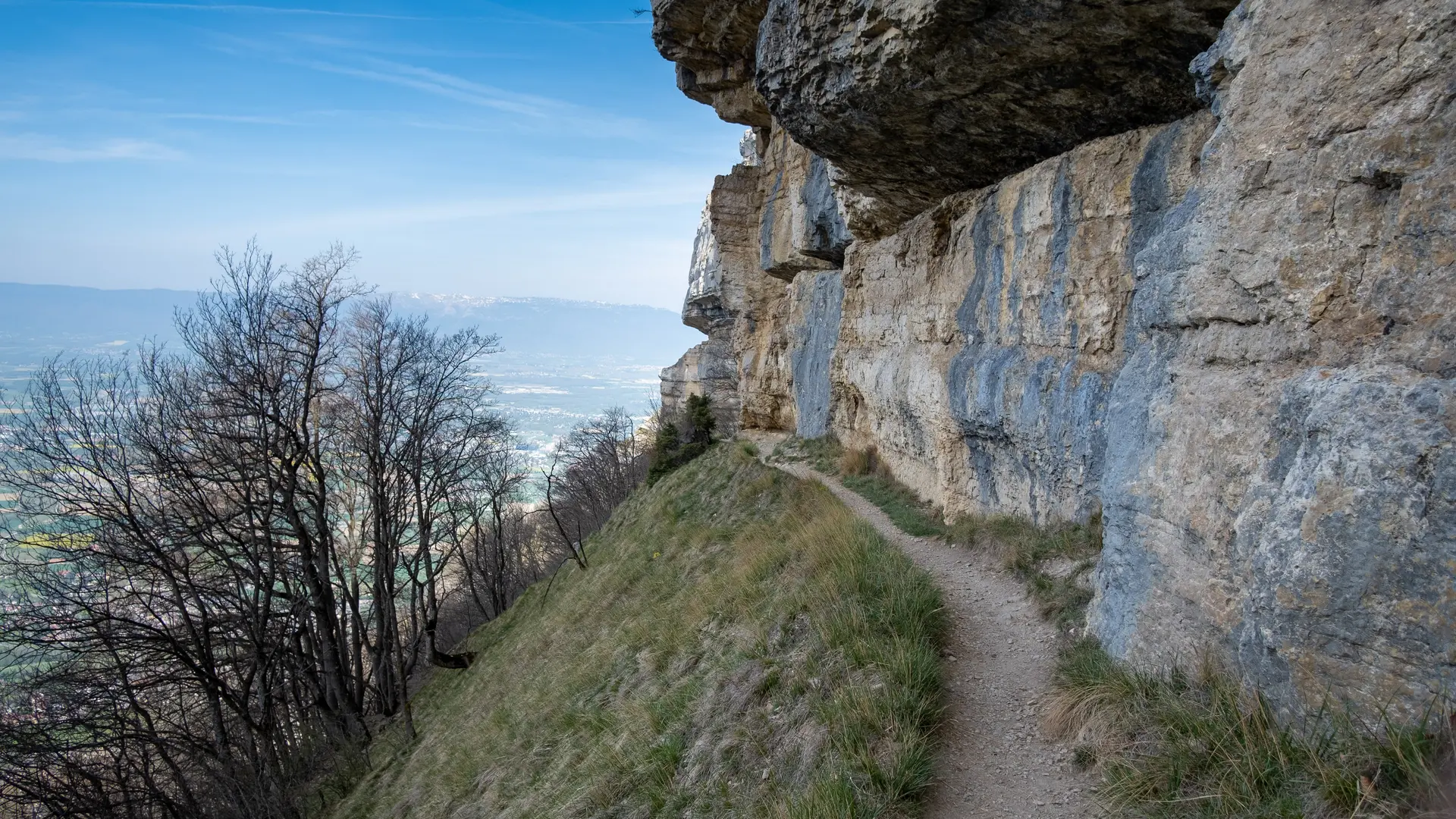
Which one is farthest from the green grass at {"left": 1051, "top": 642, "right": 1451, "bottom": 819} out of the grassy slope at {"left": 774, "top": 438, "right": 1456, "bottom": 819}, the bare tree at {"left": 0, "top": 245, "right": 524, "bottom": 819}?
the bare tree at {"left": 0, "top": 245, "right": 524, "bottom": 819}

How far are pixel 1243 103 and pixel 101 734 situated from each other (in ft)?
54.8

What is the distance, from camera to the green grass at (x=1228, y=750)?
246 centimetres

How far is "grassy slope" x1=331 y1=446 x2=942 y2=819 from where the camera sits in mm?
4301

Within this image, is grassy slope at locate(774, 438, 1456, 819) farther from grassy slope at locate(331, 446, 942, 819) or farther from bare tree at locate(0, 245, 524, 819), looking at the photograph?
bare tree at locate(0, 245, 524, 819)

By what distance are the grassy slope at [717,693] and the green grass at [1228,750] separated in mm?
951

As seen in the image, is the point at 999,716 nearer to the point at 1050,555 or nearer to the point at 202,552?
the point at 1050,555

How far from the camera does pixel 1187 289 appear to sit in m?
4.01

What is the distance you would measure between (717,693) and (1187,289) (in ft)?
13.8

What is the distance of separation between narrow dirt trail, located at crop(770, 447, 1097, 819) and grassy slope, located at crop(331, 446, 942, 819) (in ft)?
0.58

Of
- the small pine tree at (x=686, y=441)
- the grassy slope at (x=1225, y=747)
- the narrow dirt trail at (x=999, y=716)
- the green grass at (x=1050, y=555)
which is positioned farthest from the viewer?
the small pine tree at (x=686, y=441)

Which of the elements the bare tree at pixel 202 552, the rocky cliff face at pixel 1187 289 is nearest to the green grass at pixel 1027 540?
the rocky cliff face at pixel 1187 289

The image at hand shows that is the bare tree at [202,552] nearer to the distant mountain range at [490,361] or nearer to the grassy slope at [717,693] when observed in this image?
the grassy slope at [717,693]

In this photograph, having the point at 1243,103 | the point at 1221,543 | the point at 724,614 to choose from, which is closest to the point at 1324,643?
the point at 1221,543

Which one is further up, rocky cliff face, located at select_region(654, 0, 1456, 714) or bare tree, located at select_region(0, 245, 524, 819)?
rocky cliff face, located at select_region(654, 0, 1456, 714)
